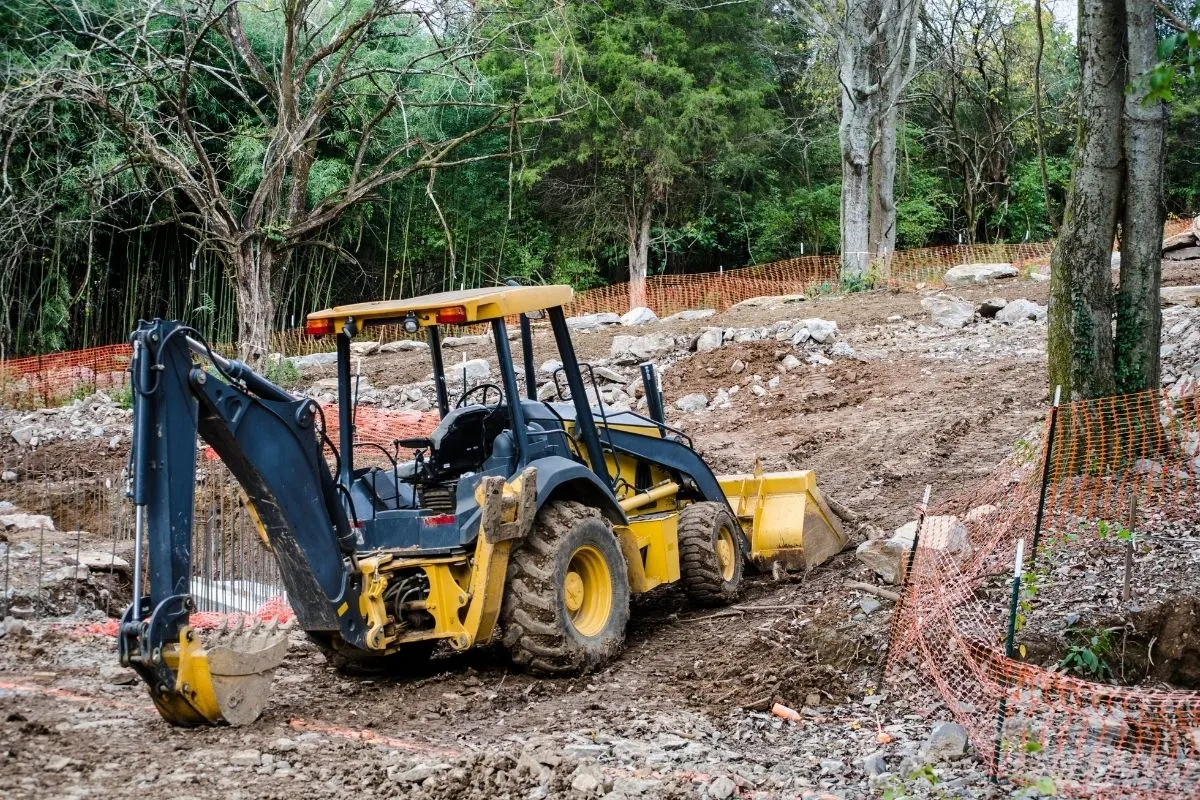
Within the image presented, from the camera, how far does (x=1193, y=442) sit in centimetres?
730

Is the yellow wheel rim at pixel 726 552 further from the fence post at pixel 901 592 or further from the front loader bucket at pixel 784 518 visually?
the fence post at pixel 901 592

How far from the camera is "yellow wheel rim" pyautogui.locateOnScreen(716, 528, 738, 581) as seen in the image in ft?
25.0

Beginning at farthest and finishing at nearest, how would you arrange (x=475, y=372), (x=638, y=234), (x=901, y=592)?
1. (x=638, y=234)
2. (x=475, y=372)
3. (x=901, y=592)

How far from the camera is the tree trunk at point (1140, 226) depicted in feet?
24.4

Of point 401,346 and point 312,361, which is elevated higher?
point 401,346

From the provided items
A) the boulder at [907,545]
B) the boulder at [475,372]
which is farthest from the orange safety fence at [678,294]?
the boulder at [907,545]

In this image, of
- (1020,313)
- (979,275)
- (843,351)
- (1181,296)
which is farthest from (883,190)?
Answer: (843,351)

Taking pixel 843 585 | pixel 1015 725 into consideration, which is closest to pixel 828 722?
pixel 1015 725

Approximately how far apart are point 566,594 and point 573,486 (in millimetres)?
611

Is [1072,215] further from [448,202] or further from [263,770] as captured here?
[448,202]

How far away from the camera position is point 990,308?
18281mm

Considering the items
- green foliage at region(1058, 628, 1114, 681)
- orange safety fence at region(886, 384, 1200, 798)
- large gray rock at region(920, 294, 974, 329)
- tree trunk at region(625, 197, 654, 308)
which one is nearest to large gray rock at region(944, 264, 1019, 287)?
large gray rock at region(920, 294, 974, 329)

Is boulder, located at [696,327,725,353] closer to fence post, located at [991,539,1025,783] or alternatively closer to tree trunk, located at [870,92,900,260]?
tree trunk, located at [870,92,900,260]

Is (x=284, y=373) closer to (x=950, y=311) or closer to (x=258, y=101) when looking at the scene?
(x=258, y=101)
